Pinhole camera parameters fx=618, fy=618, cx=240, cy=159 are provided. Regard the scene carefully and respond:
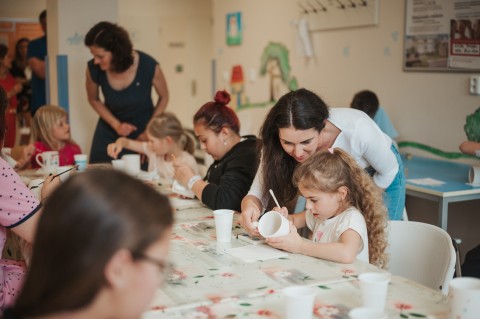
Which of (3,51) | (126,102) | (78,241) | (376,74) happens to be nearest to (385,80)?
(376,74)

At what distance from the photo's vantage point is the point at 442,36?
13.6 feet

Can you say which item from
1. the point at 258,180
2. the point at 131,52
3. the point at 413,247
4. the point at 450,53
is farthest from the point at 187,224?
the point at 450,53

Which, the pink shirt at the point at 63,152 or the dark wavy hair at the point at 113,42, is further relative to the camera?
the dark wavy hair at the point at 113,42

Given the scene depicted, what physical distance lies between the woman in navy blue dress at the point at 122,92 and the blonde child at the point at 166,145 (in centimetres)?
52

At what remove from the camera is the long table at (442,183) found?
3379 millimetres

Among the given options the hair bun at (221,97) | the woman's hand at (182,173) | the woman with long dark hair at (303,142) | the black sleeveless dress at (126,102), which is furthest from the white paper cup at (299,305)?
the black sleeveless dress at (126,102)

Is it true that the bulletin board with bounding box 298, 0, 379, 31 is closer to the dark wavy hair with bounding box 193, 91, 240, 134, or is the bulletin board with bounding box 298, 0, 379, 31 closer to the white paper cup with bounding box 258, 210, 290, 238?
the dark wavy hair with bounding box 193, 91, 240, 134

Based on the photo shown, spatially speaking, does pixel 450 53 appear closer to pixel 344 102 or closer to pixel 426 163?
pixel 426 163

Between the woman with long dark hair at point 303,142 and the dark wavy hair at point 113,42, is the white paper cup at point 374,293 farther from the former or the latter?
the dark wavy hair at point 113,42

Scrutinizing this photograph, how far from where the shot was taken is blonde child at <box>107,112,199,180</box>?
377cm

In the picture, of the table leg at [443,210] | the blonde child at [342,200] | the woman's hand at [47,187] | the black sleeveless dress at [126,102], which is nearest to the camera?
the blonde child at [342,200]

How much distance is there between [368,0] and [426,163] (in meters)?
1.40

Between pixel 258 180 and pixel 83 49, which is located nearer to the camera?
pixel 258 180

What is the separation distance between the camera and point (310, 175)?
2.16 m
